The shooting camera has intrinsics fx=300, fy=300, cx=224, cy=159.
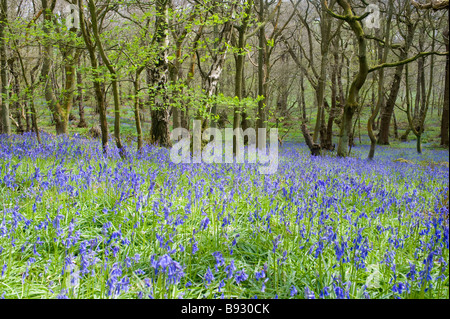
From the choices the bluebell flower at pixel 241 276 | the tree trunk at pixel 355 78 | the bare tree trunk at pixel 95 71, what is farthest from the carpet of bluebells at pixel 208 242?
the tree trunk at pixel 355 78

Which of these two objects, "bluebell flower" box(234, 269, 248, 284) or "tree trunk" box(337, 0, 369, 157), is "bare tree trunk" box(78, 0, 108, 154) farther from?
"tree trunk" box(337, 0, 369, 157)

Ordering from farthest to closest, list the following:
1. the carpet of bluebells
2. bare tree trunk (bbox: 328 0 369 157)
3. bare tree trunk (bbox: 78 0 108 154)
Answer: bare tree trunk (bbox: 328 0 369 157) < bare tree trunk (bbox: 78 0 108 154) < the carpet of bluebells

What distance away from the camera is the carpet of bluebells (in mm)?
2008

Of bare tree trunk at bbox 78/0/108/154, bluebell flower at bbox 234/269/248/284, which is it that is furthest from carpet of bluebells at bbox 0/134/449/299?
bare tree trunk at bbox 78/0/108/154

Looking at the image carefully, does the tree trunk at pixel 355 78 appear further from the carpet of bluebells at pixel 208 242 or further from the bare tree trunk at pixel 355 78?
the carpet of bluebells at pixel 208 242

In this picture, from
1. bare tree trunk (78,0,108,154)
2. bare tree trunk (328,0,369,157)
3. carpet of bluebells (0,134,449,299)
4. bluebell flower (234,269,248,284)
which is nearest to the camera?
bluebell flower (234,269,248,284)

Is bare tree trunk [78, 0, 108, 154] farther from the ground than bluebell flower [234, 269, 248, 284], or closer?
farther from the ground

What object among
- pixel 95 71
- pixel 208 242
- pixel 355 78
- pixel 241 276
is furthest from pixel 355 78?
pixel 241 276

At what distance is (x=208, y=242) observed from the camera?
2812 mm

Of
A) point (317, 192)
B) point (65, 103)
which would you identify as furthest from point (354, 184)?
point (65, 103)

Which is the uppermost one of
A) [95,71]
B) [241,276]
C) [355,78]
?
[355,78]

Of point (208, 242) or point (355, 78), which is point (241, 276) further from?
point (355, 78)

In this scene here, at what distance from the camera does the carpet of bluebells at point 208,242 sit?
201cm
